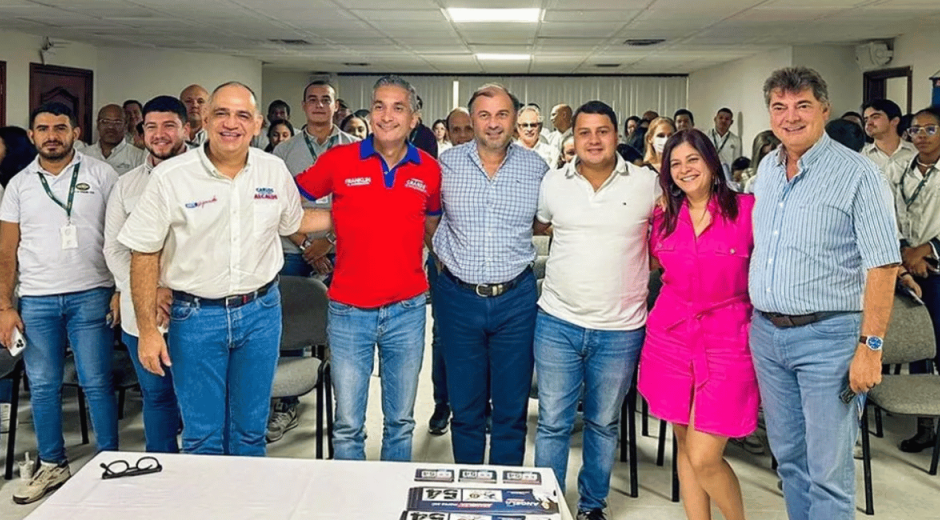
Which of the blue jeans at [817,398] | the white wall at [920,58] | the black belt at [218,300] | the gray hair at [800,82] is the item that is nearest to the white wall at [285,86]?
the white wall at [920,58]

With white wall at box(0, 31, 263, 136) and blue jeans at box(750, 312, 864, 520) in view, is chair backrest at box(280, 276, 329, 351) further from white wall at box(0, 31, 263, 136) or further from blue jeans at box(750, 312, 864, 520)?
white wall at box(0, 31, 263, 136)

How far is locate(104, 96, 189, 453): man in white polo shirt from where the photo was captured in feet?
10.4

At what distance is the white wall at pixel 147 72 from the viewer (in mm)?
11445

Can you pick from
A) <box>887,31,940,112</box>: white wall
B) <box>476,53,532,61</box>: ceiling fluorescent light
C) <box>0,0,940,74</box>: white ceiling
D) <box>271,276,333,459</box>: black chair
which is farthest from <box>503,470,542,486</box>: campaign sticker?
<box>476,53,532,61</box>: ceiling fluorescent light

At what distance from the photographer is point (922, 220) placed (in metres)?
4.44

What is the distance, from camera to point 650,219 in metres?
2.91

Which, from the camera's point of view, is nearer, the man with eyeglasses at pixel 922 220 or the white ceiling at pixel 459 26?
the man with eyeglasses at pixel 922 220

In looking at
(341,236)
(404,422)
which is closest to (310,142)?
(341,236)

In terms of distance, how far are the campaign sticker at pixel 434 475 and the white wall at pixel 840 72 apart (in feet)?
32.2

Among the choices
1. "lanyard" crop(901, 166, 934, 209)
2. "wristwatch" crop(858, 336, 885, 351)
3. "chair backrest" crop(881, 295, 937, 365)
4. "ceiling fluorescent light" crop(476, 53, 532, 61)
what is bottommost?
"chair backrest" crop(881, 295, 937, 365)

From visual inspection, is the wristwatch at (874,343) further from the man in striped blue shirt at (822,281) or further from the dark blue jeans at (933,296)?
the dark blue jeans at (933,296)

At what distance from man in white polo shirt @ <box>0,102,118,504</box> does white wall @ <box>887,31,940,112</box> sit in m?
8.20

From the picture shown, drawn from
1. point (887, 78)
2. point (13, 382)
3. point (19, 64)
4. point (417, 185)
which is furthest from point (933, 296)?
point (19, 64)

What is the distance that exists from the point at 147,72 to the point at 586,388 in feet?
34.1
